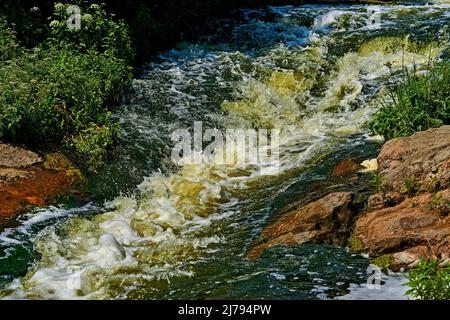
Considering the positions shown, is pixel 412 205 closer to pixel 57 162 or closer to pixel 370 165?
pixel 370 165

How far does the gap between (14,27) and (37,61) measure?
1.86 meters

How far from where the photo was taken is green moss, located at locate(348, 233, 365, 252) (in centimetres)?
683

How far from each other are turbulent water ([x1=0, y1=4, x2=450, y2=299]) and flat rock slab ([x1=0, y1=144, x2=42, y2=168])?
102cm

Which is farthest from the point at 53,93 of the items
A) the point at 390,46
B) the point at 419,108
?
the point at 390,46

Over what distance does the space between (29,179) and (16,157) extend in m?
0.58

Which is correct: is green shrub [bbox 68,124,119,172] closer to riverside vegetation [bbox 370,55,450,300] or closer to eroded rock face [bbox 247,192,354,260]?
eroded rock face [bbox 247,192,354,260]

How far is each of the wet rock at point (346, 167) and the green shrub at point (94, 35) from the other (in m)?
5.40

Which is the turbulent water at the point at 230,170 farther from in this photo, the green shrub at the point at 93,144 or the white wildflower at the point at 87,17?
the white wildflower at the point at 87,17

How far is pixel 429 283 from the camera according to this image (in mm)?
5301

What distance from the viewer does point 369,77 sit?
1343cm

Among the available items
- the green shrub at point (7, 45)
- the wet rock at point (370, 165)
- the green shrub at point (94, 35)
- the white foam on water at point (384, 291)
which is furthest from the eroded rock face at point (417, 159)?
the green shrub at point (7, 45)

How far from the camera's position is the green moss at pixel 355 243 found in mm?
6834

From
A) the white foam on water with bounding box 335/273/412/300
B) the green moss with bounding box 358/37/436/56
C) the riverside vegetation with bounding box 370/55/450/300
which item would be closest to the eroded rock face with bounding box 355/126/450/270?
the white foam on water with bounding box 335/273/412/300

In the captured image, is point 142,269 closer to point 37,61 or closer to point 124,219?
point 124,219
